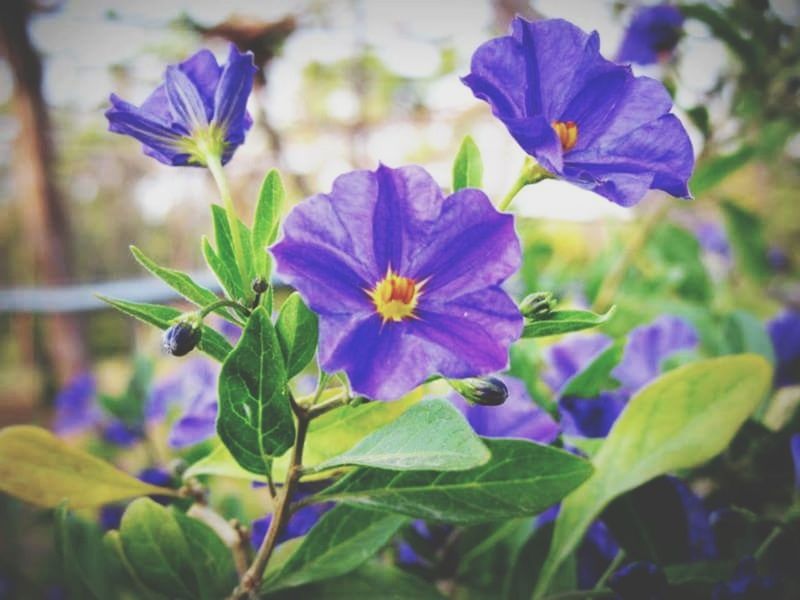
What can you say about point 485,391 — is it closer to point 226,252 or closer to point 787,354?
point 226,252

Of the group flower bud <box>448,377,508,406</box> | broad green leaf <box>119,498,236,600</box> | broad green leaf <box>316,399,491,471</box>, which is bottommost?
broad green leaf <box>119,498,236,600</box>

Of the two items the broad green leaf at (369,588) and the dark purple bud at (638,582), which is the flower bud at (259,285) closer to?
the broad green leaf at (369,588)

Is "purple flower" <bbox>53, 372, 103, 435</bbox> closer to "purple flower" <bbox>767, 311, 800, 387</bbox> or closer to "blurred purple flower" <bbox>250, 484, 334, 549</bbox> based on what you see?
"blurred purple flower" <bbox>250, 484, 334, 549</bbox>

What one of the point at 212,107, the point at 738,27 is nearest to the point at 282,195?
the point at 212,107

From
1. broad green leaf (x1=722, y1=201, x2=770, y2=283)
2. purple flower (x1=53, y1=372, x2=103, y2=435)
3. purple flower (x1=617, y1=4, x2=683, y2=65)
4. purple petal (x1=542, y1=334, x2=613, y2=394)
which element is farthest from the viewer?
purple flower (x1=53, y1=372, x2=103, y2=435)

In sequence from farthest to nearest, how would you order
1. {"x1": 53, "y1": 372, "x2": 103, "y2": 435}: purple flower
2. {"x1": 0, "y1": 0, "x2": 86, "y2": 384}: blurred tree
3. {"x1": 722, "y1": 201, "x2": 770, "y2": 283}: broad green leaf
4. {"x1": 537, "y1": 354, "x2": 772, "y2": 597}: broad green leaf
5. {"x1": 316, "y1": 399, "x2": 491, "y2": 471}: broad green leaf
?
{"x1": 0, "y1": 0, "x2": 86, "y2": 384}: blurred tree, {"x1": 53, "y1": 372, "x2": 103, "y2": 435}: purple flower, {"x1": 722, "y1": 201, "x2": 770, "y2": 283}: broad green leaf, {"x1": 537, "y1": 354, "x2": 772, "y2": 597}: broad green leaf, {"x1": 316, "y1": 399, "x2": 491, "y2": 471}: broad green leaf

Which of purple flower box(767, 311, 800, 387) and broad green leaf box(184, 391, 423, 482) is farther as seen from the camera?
purple flower box(767, 311, 800, 387)

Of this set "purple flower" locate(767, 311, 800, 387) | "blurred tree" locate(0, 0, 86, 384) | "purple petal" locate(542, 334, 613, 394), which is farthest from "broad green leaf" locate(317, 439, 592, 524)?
"blurred tree" locate(0, 0, 86, 384)
